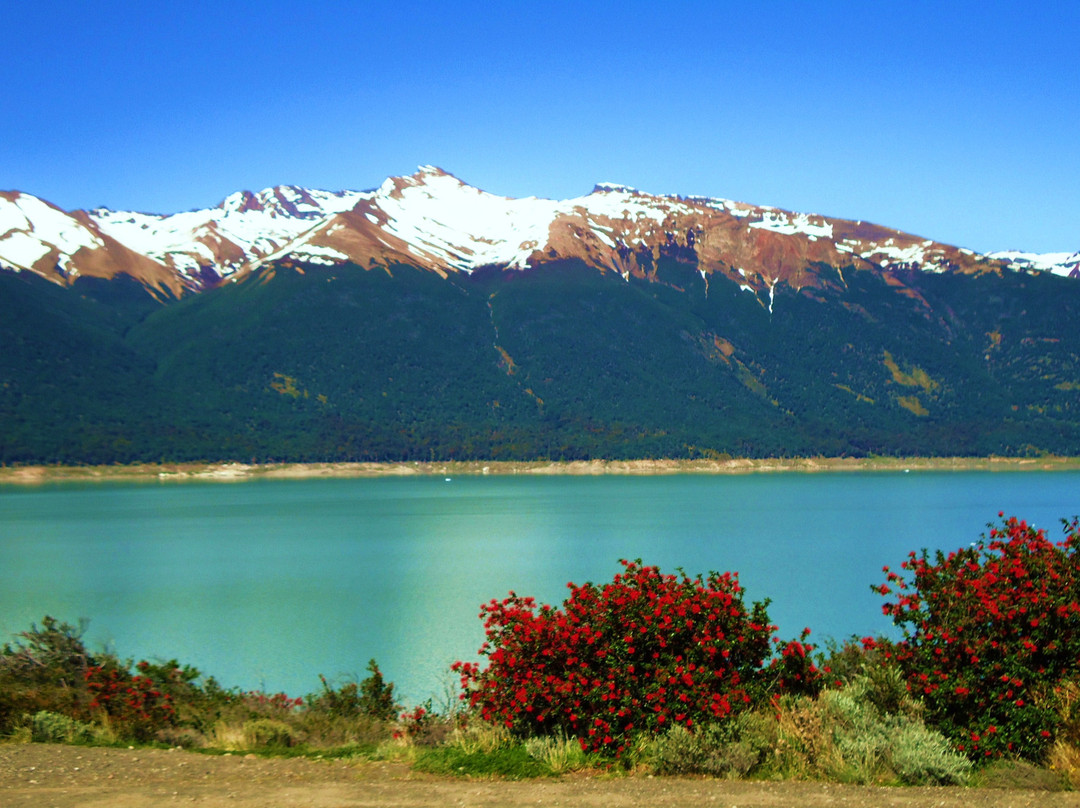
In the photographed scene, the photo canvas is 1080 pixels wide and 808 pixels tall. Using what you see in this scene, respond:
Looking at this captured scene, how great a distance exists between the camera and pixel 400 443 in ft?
616

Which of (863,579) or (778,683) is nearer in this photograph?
(778,683)

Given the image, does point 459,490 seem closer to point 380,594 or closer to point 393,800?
point 380,594

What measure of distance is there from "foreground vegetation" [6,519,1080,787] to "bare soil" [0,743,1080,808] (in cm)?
38

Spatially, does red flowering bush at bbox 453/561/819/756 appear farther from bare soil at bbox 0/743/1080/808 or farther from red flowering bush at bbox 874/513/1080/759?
red flowering bush at bbox 874/513/1080/759

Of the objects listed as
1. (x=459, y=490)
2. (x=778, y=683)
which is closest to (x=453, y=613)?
(x=778, y=683)

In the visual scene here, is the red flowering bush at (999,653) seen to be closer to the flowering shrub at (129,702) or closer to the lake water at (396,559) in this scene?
the flowering shrub at (129,702)

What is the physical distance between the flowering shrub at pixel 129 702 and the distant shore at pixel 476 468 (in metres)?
148

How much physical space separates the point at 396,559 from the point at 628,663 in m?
44.6

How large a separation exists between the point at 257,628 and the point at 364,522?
44968 millimetres

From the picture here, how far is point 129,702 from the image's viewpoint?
477 inches

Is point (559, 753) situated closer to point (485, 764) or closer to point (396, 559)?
A: point (485, 764)

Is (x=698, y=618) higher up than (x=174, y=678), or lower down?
higher up

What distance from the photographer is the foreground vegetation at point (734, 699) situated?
9.53 m

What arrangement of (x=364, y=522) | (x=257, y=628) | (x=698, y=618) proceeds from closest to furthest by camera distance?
1. (x=698, y=618)
2. (x=257, y=628)
3. (x=364, y=522)
